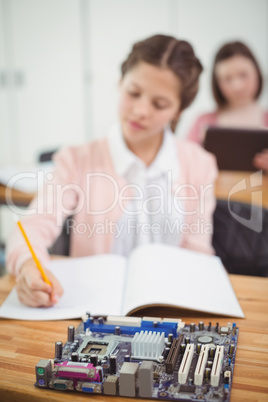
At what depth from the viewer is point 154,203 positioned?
4.97 ft

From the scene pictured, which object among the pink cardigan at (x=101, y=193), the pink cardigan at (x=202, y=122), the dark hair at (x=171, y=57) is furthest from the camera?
the pink cardigan at (x=202, y=122)


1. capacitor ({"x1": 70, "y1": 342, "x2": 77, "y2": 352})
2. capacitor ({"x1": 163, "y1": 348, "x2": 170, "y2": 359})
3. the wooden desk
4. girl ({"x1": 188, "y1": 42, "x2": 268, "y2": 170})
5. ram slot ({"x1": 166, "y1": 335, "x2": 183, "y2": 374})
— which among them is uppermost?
girl ({"x1": 188, "y1": 42, "x2": 268, "y2": 170})

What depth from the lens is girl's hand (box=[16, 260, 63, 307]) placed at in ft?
3.01

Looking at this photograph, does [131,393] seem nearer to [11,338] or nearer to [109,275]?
[11,338]

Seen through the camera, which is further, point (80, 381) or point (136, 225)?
point (136, 225)

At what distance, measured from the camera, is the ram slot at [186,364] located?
0.67 metres

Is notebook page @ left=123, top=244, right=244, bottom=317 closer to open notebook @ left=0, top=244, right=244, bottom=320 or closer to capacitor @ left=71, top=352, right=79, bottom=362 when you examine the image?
open notebook @ left=0, top=244, right=244, bottom=320

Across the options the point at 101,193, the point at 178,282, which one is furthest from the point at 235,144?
the point at 178,282

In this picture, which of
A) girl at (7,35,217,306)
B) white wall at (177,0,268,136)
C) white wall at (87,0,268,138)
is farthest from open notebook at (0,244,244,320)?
white wall at (177,0,268,136)

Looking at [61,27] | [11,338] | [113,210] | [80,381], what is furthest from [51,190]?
[61,27]

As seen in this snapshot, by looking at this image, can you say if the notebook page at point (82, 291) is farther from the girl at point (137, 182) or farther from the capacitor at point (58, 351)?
the girl at point (137, 182)

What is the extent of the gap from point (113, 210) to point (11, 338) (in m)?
0.68

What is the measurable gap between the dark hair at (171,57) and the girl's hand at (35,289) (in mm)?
646

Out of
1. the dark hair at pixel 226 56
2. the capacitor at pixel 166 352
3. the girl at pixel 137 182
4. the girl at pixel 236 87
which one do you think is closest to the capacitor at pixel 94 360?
the capacitor at pixel 166 352
